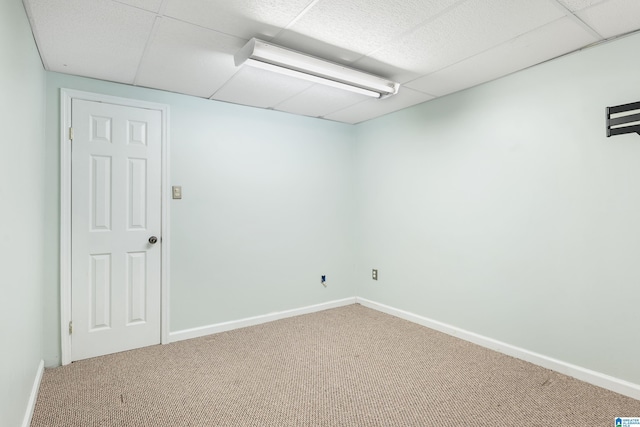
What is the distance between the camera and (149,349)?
2.96 meters

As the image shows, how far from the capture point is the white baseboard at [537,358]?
2207 millimetres

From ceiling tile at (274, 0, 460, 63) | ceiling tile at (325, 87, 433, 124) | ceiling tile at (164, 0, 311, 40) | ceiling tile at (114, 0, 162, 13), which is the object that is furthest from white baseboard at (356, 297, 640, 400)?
ceiling tile at (114, 0, 162, 13)

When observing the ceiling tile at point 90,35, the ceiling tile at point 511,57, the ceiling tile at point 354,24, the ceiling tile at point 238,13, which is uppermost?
the ceiling tile at point 511,57

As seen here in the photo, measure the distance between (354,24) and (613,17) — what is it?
1.48 metres

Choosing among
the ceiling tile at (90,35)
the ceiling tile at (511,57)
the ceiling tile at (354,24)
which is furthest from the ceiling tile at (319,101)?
the ceiling tile at (90,35)

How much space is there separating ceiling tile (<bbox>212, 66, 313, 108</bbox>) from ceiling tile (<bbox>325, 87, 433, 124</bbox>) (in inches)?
30.0

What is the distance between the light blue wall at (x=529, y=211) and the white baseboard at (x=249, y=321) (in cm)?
71

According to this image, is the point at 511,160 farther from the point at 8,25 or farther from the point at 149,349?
the point at 149,349

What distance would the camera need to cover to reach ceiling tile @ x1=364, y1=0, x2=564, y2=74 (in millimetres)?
1867

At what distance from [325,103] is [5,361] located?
9.78ft

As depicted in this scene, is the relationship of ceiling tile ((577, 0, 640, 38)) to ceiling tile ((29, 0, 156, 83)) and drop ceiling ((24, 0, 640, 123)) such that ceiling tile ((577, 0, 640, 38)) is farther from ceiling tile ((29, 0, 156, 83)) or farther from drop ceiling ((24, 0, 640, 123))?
ceiling tile ((29, 0, 156, 83))

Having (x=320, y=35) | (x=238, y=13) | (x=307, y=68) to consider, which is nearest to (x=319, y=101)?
(x=307, y=68)

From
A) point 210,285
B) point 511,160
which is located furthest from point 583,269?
point 210,285

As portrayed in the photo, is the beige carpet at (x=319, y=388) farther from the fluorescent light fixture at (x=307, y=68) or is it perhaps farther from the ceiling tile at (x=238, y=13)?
Result: the ceiling tile at (x=238, y=13)
